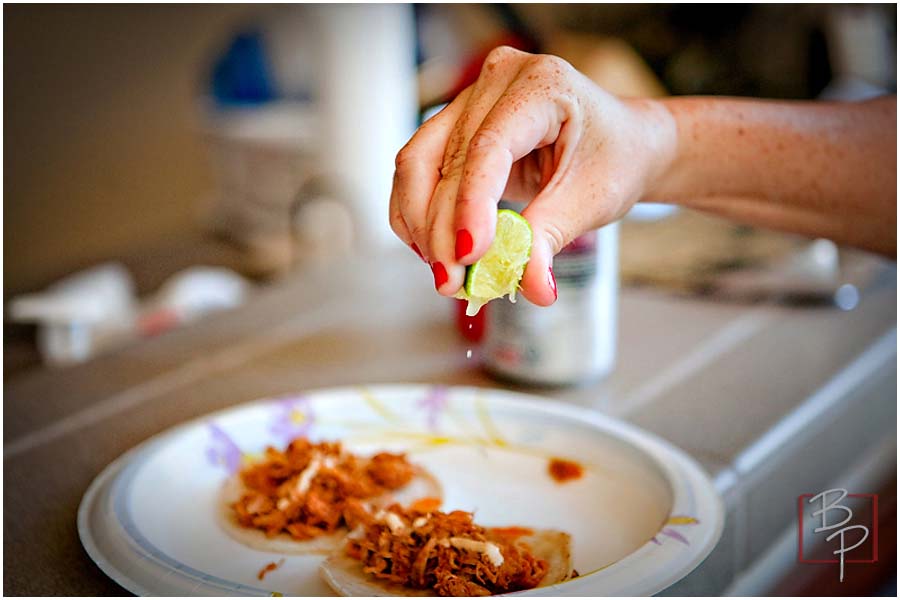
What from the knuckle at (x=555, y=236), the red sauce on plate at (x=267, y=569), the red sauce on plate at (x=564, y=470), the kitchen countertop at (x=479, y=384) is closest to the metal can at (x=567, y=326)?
the kitchen countertop at (x=479, y=384)

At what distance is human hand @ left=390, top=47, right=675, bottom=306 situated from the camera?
1.74 feet

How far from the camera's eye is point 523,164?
695mm

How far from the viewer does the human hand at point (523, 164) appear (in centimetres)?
53

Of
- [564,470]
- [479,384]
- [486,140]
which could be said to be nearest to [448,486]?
[564,470]

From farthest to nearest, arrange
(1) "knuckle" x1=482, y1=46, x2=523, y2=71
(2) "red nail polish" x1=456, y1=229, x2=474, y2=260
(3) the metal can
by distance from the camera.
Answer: (3) the metal can, (1) "knuckle" x1=482, y1=46, x2=523, y2=71, (2) "red nail polish" x1=456, y1=229, x2=474, y2=260

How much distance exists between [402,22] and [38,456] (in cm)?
146

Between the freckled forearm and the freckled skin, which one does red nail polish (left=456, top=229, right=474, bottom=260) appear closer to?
the freckled skin

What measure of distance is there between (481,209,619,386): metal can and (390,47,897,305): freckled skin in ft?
0.39

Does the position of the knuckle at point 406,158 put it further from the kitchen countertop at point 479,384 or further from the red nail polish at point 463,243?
the kitchen countertop at point 479,384

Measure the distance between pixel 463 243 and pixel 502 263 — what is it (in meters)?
0.04

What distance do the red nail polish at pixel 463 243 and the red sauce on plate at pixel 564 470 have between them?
0.30 meters

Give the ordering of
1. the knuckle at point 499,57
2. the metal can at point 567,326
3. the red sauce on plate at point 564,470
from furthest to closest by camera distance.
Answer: the metal can at point 567,326 < the red sauce on plate at point 564,470 < the knuckle at point 499,57

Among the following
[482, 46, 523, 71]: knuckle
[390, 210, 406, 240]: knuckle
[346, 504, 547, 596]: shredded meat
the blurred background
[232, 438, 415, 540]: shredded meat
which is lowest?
[346, 504, 547, 596]: shredded meat

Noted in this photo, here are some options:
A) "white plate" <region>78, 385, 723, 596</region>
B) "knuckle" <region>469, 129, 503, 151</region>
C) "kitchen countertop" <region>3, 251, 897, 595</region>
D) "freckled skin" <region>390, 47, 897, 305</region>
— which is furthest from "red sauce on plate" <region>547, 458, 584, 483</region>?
"knuckle" <region>469, 129, 503, 151</region>
